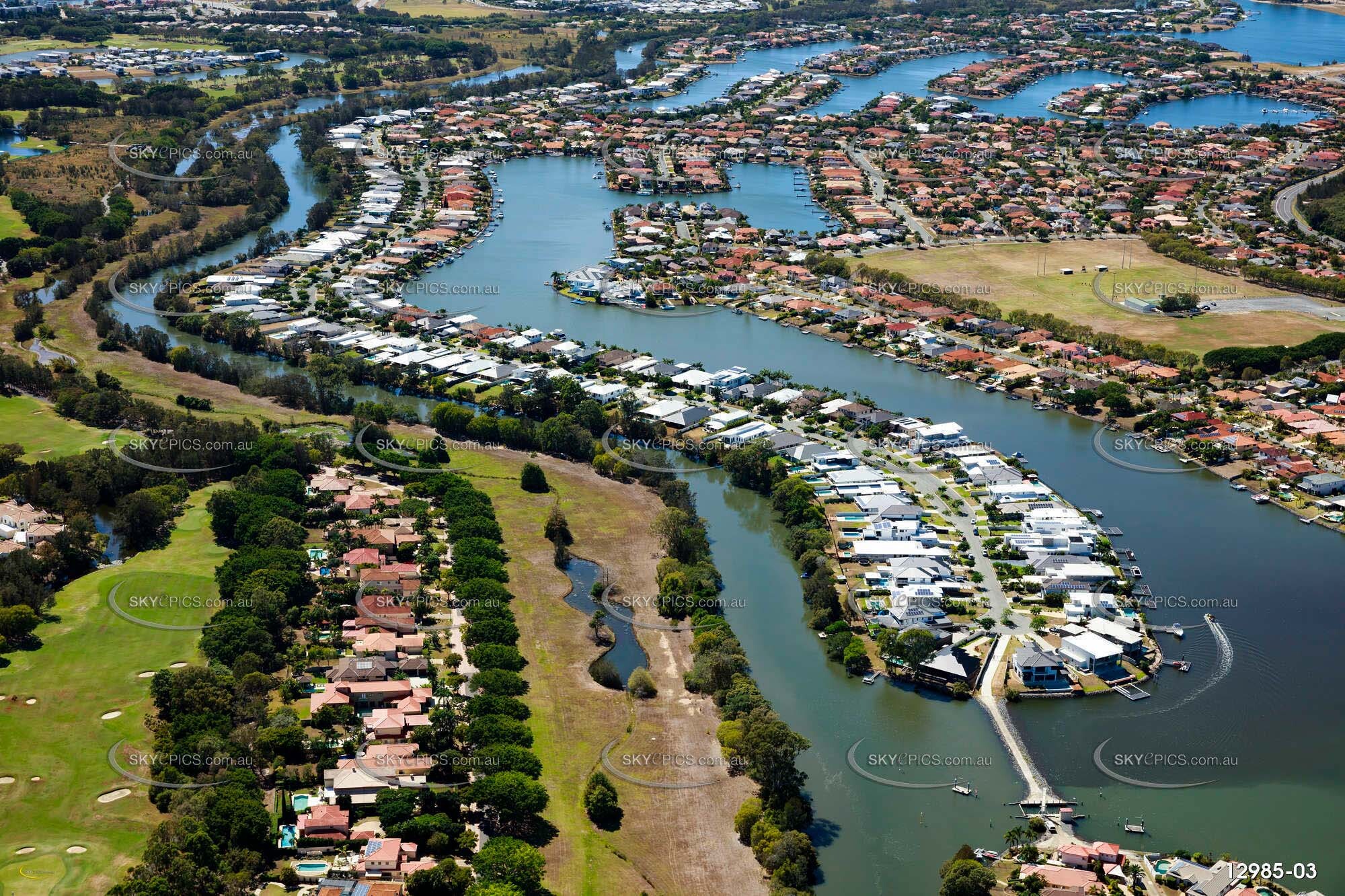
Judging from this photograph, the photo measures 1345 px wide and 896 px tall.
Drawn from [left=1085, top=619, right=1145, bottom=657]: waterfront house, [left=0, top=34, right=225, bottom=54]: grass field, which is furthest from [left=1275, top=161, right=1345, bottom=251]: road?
[left=0, top=34, right=225, bottom=54]: grass field

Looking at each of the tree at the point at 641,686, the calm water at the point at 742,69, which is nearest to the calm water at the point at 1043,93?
the calm water at the point at 742,69

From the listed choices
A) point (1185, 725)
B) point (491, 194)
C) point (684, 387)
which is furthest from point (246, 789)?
point (491, 194)

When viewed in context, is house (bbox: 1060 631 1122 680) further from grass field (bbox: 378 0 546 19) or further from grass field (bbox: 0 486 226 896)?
grass field (bbox: 378 0 546 19)

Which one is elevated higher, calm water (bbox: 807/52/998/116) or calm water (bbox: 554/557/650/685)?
calm water (bbox: 807/52/998/116)

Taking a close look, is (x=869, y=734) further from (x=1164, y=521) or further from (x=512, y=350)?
(x=512, y=350)

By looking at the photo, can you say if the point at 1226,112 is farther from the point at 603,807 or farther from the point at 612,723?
the point at 603,807

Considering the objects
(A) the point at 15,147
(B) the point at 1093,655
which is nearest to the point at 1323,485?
(B) the point at 1093,655

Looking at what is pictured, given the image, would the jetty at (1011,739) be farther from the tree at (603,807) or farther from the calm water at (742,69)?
the calm water at (742,69)
